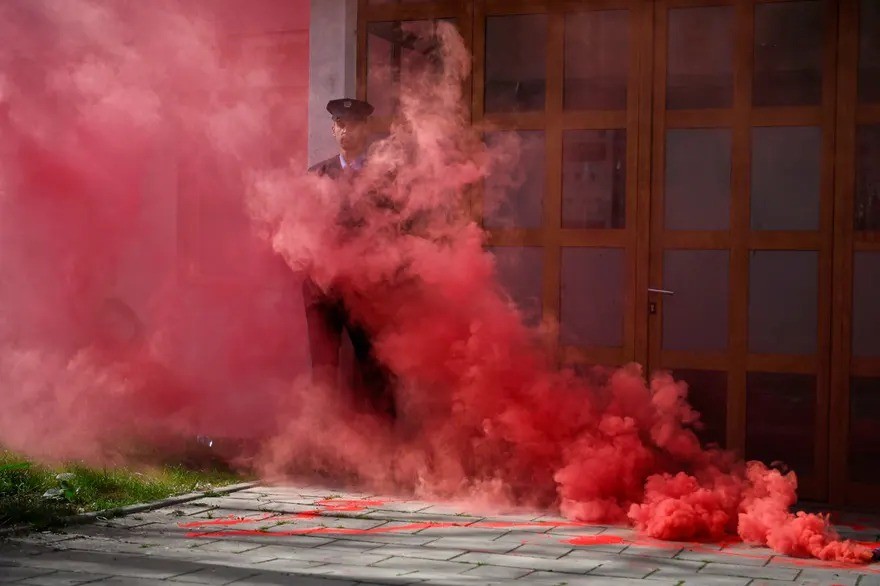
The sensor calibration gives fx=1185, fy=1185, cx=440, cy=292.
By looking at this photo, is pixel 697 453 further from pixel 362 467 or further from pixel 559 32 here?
pixel 559 32

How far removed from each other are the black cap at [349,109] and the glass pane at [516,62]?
2.91 feet

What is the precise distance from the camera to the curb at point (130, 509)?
613cm

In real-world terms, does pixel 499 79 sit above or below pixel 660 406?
above

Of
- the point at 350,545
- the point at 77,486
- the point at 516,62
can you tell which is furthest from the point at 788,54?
the point at 77,486

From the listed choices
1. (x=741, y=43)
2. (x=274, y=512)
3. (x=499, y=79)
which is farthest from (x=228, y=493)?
(x=741, y=43)

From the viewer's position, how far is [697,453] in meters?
7.39

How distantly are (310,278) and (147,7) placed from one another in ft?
8.02

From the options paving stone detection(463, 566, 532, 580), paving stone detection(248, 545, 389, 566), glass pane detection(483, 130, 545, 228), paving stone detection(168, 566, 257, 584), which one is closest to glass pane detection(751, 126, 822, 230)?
glass pane detection(483, 130, 545, 228)

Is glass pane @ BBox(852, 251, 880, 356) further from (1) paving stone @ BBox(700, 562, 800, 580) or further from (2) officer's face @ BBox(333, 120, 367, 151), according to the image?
(2) officer's face @ BBox(333, 120, 367, 151)

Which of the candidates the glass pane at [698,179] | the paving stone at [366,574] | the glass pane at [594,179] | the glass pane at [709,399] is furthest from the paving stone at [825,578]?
the glass pane at [594,179]

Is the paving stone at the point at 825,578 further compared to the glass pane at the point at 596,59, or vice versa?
the glass pane at the point at 596,59

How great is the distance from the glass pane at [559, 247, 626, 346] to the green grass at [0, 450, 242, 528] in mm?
2592

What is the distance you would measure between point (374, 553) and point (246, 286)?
11.5 ft

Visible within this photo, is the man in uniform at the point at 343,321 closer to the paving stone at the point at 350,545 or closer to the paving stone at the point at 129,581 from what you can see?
the paving stone at the point at 350,545
